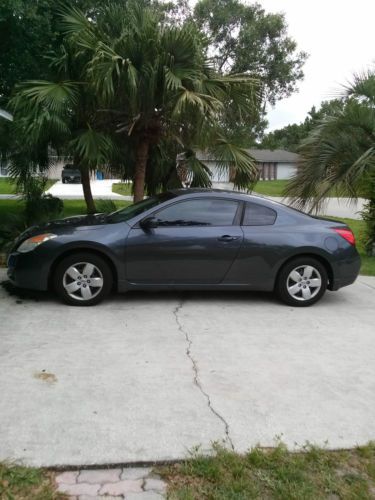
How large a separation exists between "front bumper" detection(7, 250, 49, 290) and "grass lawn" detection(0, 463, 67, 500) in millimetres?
3199

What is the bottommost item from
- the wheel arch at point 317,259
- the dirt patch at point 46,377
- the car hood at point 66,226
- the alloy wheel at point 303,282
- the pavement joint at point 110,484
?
the pavement joint at point 110,484

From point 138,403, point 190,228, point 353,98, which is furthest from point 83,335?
point 353,98

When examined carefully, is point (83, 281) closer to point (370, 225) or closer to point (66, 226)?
point (66, 226)

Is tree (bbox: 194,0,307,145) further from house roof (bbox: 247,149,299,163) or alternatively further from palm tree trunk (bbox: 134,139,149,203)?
house roof (bbox: 247,149,299,163)

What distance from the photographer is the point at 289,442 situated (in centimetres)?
315

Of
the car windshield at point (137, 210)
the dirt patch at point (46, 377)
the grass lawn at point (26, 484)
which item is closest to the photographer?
the grass lawn at point (26, 484)

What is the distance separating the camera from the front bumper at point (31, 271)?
575 cm

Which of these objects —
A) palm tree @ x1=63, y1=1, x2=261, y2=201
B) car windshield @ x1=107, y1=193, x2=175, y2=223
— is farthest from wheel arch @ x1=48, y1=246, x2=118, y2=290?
palm tree @ x1=63, y1=1, x2=261, y2=201

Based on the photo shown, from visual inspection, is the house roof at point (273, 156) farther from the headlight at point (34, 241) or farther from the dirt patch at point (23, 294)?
the headlight at point (34, 241)

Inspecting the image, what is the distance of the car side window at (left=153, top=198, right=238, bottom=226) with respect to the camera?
20.0 feet

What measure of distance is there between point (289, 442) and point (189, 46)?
7.11m

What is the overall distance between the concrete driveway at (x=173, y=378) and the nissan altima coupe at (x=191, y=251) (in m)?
0.30

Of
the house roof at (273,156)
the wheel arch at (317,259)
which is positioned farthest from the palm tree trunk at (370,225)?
the house roof at (273,156)

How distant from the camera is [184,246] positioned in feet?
19.6
